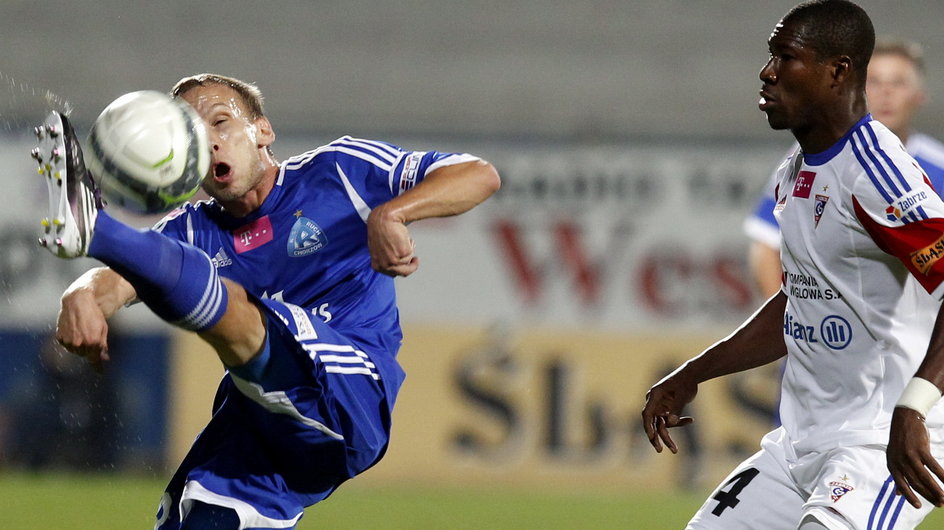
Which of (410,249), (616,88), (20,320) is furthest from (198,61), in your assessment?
(410,249)

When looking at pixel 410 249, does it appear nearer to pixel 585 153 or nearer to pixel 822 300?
pixel 822 300

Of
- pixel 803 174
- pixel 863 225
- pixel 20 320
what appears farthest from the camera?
pixel 20 320

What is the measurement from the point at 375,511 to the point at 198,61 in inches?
235

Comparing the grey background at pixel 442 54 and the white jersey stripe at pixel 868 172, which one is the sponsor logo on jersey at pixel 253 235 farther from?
the grey background at pixel 442 54

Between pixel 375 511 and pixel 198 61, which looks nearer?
pixel 375 511

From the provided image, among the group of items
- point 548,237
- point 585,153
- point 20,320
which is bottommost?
point 20,320

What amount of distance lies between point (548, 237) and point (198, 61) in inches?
169

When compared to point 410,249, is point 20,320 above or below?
below

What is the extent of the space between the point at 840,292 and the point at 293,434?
164cm

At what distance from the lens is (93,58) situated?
45.6 ft

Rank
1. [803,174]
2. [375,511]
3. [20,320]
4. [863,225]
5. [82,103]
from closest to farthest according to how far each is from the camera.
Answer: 1. [863,225]
2. [803,174]
3. [375,511]
4. [20,320]
5. [82,103]

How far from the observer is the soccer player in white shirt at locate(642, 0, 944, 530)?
340cm

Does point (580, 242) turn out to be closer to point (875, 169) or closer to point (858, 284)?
point (858, 284)

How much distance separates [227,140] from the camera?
169 inches
